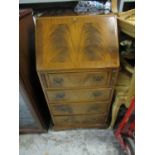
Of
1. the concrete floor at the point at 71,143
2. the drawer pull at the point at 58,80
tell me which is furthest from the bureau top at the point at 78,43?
the concrete floor at the point at 71,143

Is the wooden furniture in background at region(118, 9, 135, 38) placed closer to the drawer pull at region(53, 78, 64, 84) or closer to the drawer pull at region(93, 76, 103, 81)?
the drawer pull at region(93, 76, 103, 81)

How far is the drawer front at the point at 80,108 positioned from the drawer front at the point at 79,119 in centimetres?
7

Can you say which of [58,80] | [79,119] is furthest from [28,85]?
[79,119]

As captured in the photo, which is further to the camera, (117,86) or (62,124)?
(62,124)

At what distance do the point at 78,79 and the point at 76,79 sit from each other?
1 cm

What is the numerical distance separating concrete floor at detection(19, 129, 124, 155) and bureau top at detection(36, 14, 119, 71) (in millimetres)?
831

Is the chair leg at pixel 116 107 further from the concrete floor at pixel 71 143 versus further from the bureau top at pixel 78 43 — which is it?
the bureau top at pixel 78 43

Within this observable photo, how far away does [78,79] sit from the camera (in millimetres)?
1141

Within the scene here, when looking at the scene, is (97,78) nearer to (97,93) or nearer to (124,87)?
(97,93)

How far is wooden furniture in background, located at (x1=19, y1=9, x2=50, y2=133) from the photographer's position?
1104 mm
